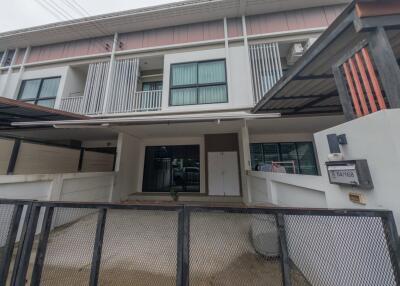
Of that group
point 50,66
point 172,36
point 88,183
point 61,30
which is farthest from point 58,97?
point 172,36

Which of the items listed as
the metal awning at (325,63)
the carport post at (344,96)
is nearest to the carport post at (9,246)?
the carport post at (344,96)

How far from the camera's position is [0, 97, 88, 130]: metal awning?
3.52m

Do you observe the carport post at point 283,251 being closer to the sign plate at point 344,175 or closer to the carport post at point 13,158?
the sign plate at point 344,175

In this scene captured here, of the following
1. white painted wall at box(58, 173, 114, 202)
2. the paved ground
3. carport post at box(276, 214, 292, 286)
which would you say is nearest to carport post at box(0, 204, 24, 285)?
the paved ground

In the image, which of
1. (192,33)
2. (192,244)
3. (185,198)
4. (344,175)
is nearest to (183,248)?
(192,244)

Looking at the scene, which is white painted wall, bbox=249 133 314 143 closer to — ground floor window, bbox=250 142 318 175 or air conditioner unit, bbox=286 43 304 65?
ground floor window, bbox=250 142 318 175

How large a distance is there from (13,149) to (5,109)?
42.9 inches

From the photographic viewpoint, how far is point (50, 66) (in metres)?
7.17

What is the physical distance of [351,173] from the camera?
54.8 inches

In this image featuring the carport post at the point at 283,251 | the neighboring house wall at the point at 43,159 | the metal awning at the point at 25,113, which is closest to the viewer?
the carport post at the point at 283,251

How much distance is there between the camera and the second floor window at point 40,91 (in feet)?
22.1

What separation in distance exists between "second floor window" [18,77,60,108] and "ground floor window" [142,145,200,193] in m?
4.44

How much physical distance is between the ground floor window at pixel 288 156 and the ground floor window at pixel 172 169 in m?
Answer: 2.70

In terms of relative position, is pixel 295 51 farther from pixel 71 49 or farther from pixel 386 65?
pixel 71 49
